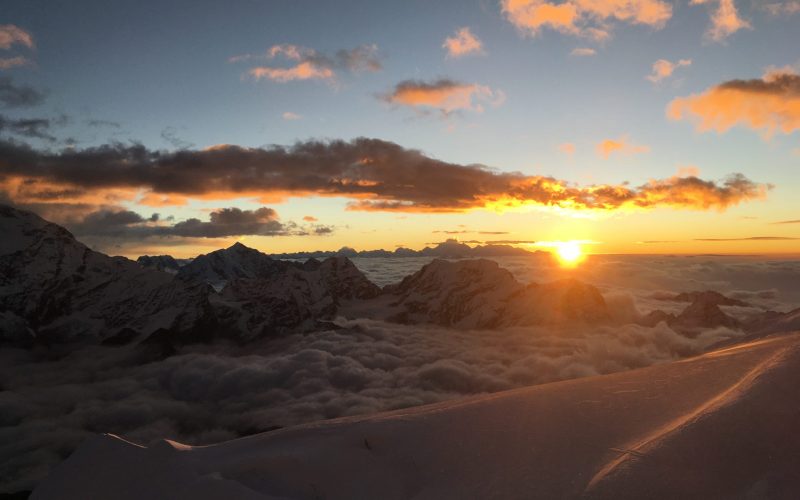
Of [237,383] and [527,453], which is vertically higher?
[527,453]

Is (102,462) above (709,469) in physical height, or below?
below

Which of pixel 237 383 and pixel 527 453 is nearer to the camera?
pixel 527 453

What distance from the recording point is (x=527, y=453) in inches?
380

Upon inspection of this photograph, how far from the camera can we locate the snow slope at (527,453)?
782cm

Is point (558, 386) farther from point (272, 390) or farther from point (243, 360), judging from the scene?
point (243, 360)

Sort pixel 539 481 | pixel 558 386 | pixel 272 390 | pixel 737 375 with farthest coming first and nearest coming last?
pixel 272 390 → pixel 558 386 → pixel 737 375 → pixel 539 481

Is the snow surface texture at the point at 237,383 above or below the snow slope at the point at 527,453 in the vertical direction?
below

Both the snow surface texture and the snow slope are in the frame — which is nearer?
the snow slope

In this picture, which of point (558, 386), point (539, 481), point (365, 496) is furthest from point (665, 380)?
point (365, 496)

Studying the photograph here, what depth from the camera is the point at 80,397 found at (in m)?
144

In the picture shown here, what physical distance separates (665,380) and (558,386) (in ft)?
10.3

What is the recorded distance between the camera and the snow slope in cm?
782

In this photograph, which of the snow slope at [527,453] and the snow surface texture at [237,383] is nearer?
the snow slope at [527,453]

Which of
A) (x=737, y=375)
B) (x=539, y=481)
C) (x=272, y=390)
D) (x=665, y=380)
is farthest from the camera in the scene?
(x=272, y=390)
